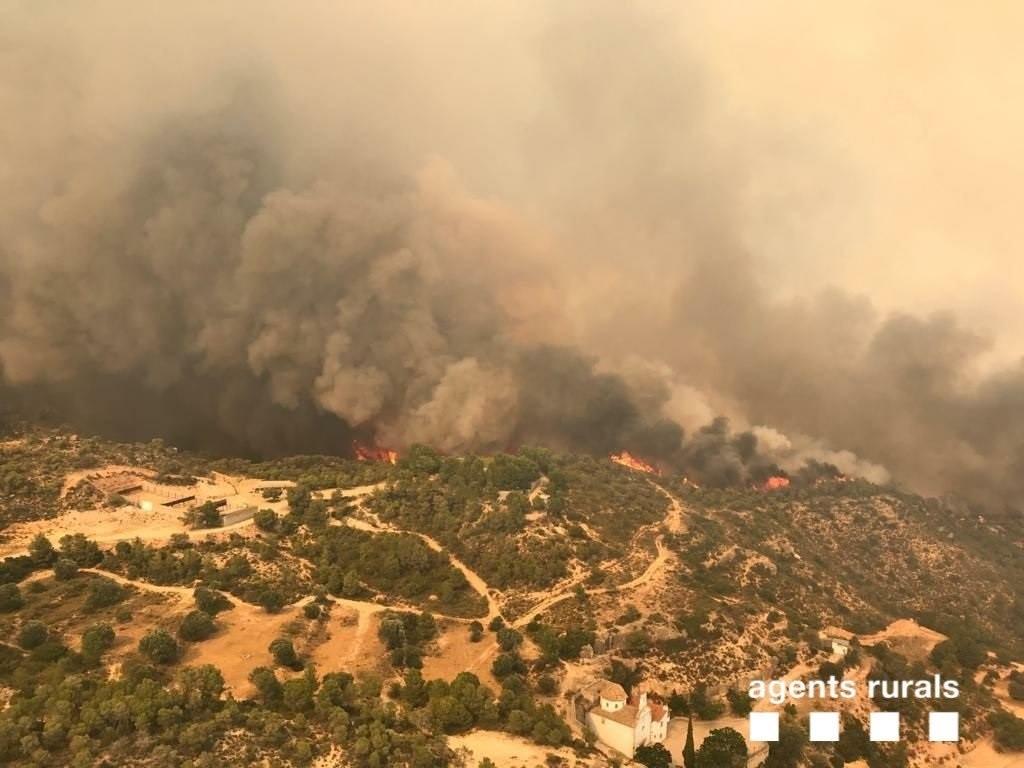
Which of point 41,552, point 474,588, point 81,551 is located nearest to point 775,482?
point 474,588

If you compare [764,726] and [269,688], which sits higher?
[269,688]

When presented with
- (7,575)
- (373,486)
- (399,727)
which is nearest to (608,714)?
(399,727)

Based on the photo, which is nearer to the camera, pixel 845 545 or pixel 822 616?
pixel 822 616

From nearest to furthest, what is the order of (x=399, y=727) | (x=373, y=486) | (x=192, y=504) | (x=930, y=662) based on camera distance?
(x=399, y=727) → (x=930, y=662) → (x=192, y=504) → (x=373, y=486)

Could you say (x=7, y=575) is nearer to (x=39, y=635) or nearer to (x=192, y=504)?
(x=39, y=635)

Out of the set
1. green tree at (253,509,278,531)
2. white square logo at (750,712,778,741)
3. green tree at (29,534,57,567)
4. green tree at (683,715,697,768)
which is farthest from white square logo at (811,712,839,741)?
green tree at (29,534,57,567)

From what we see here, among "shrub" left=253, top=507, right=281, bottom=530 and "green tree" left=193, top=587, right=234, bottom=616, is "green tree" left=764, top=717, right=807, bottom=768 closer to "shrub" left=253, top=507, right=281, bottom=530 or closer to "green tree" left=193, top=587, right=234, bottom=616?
"green tree" left=193, top=587, right=234, bottom=616

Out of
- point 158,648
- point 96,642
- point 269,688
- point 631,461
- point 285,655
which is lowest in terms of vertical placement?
point 269,688

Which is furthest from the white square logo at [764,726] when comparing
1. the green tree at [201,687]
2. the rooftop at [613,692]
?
the green tree at [201,687]

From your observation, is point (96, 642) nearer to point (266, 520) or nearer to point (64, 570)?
point (64, 570)
